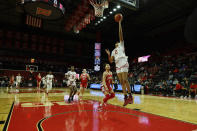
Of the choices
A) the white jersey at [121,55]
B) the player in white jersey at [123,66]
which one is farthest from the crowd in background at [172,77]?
the white jersey at [121,55]

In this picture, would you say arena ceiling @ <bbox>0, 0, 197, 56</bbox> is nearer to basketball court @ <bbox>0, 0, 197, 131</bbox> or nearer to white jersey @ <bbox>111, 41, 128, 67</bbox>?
basketball court @ <bbox>0, 0, 197, 131</bbox>

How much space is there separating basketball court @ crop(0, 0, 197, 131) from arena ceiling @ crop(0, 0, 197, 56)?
0.69ft

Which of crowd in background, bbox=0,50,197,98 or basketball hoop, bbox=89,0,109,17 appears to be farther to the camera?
crowd in background, bbox=0,50,197,98

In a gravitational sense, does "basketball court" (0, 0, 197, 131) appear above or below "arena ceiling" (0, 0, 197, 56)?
below

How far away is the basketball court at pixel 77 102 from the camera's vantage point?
11.0 feet

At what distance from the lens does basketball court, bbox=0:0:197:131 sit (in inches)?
132

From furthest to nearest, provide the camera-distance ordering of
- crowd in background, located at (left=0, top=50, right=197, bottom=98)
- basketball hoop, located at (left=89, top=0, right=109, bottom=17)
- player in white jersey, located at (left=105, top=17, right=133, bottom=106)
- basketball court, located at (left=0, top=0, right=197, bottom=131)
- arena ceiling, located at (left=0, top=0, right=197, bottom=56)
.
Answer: arena ceiling, located at (left=0, top=0, right=197, bottom=56) → crowd in background, located at (left=0, top=50, right=197, bottom=98) → basketball hoop, located at (left=89, top=0, right=109, bottom=17) → player in white jersey, located at (left=105, top=17, right=133, bottom=106) → basketball court, located at (left=0, top=0, right=197, bottom=131)

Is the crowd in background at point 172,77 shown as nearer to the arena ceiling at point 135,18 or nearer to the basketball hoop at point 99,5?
the arena ceiling at point 135,18

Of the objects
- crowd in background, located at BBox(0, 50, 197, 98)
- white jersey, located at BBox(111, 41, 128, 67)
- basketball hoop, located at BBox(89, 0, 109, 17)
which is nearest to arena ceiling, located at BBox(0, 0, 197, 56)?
crowd in background, located at BBox(0, 50, 197, 98)

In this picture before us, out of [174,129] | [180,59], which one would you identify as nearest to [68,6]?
[180,59]

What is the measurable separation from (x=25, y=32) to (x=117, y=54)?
18.9 m

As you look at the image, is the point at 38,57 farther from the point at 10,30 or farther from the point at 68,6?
the point at 68,6

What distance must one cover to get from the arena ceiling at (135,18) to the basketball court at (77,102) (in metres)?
0.21

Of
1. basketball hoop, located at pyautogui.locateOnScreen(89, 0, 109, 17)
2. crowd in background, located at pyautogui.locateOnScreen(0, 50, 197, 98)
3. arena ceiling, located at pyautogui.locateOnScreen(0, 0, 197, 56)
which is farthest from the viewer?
arena ceiling, located at pyautogui.locateOnScreen(0, 0, 197, 56)
